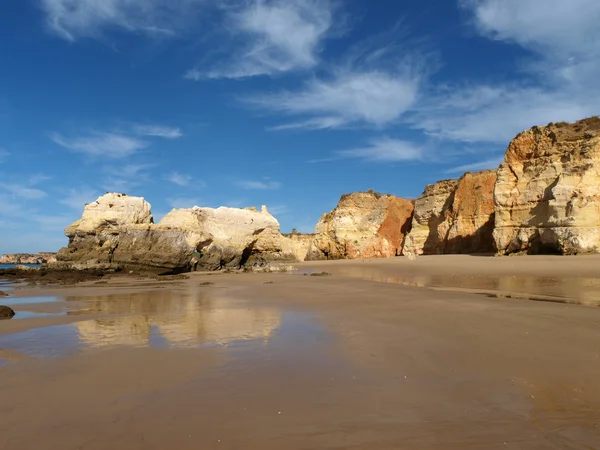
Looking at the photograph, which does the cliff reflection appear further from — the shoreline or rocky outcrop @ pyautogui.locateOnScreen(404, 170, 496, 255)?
rocky outcrop @ pyautogui.locateOnScreen(404, 170, 496, 255)

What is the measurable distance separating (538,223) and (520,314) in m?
18.2

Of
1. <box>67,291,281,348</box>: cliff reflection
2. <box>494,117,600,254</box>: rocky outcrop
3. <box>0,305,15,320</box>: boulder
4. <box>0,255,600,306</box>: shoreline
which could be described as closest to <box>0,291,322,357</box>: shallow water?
<box>67,291,281,348</box>: cliff reflection

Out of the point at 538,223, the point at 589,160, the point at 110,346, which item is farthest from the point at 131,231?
the point at 589,160

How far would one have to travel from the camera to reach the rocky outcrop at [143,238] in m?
23.0

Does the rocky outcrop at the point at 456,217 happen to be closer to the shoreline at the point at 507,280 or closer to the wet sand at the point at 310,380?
the shoreline at the point at 507,280

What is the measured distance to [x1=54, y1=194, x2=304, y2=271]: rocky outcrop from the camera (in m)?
23.0

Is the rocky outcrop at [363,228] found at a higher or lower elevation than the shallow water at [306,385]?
higher

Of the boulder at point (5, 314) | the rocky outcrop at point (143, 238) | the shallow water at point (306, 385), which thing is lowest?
the shallow water at point (306, 385)

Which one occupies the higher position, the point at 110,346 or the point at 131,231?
the point at 131,231

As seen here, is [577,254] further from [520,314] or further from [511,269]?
[520,314]

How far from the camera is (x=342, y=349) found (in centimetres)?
470

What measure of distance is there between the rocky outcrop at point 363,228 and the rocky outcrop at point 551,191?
766 inches

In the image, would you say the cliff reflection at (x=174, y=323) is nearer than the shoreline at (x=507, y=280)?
Yes

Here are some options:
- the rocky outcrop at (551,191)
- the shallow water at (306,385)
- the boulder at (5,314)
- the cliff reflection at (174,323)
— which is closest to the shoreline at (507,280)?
the shallow water at (306,385)
